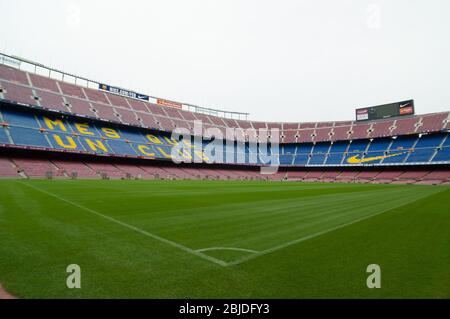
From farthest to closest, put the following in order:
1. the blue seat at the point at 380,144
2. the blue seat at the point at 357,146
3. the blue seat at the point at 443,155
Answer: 1. the blue seat at the point at 357,146
2. the blue seat at the point at 380,144
3. the blue seat at the point at 443,155

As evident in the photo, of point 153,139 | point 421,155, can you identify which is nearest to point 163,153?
point 153,139

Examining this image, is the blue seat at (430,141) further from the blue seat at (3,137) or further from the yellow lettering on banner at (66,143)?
the blue seat at (3,137)

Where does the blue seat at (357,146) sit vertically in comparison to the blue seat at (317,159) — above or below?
above

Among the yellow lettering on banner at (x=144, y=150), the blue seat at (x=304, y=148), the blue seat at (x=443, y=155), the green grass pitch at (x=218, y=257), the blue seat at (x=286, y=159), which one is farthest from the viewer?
the blue seat at (x=304, y=148)

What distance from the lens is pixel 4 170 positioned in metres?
31.7

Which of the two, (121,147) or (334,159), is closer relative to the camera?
(121,147)

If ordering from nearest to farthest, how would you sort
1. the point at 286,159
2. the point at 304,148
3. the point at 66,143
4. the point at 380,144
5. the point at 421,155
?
the point at 66,143
the point at 421,155
the point at 380,144
the point at 286,159
the point at 304,148

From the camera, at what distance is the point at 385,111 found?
66.0 m

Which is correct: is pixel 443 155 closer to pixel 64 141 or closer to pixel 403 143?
pixel 403 143

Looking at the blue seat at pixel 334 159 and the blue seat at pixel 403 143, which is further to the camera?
the blue seat at pixel 334 159

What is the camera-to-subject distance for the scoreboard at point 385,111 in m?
62.2

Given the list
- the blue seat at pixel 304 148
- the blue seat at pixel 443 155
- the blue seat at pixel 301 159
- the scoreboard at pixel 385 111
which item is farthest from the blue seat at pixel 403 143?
the blue seat at pixel 304 148

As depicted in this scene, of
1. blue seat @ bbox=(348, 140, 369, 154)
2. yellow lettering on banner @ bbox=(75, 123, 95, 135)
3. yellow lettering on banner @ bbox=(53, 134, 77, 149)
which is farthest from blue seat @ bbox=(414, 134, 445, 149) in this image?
yellow lettering on banner @ bbox=(53, 134, 77, 149)
